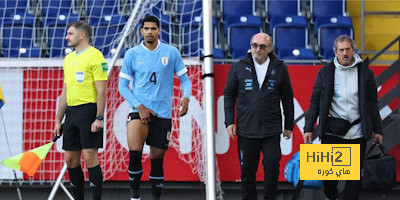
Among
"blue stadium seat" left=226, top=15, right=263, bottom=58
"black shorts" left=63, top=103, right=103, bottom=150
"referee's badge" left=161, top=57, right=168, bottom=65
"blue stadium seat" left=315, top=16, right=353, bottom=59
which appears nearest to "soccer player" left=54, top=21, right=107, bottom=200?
"black shorts" left=63, top=103, right=103, bottom=150

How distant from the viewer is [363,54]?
433 inches

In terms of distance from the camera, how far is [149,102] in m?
7.50

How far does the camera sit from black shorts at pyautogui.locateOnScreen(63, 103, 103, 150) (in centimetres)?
754

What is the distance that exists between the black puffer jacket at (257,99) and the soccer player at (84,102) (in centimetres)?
122

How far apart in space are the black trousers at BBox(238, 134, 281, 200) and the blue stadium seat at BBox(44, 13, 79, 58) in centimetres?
370

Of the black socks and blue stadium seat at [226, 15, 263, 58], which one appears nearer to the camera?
the black socks

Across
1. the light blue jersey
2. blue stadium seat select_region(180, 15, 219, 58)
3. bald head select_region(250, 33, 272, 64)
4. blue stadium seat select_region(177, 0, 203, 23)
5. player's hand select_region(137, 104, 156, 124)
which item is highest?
blue stadium seat select_region(177, 0, 203, 23)

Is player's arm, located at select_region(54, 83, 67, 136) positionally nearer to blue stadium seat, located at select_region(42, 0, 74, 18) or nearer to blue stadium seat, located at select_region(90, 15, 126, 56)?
blue stadium seat, located at select_region(90, 15, 126, 56)

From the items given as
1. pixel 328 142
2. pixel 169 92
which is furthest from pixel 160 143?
pixel 328 142

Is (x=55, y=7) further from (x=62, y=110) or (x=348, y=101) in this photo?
(x=348, y=101)

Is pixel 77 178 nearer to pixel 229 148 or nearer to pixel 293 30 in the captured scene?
pixel 229 148

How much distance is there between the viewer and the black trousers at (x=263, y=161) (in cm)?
748

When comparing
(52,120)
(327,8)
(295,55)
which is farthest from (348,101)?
(327,8)

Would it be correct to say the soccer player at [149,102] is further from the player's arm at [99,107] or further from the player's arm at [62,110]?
the player's arm at [62,110]
